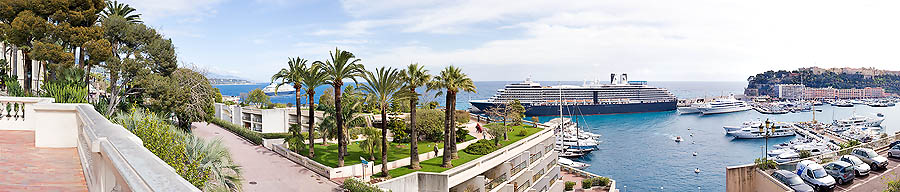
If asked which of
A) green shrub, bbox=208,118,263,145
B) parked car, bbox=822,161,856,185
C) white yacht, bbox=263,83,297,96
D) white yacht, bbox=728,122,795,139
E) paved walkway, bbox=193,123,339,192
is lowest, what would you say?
white yacht, bbox=728,122,795,139

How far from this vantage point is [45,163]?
7961mm

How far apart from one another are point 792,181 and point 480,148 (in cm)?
1663

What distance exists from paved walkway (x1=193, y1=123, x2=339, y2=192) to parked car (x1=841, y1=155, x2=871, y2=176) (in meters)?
27.6

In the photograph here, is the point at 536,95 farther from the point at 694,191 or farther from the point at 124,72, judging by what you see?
the point at 124,72

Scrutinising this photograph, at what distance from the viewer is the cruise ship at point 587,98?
3932 inches

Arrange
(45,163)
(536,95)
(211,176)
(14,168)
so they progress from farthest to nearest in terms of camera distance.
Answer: (536,95)
(211,176)
(45,163)
(14,168)

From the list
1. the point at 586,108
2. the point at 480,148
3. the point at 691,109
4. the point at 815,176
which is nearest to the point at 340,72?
the point at 480,148

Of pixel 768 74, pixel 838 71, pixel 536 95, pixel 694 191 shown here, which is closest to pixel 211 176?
pixel 694 191

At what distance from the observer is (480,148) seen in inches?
1153

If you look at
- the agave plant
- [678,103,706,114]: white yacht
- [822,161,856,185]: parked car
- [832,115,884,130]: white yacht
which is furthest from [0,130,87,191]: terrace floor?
[678,103,706,114]: white yacht

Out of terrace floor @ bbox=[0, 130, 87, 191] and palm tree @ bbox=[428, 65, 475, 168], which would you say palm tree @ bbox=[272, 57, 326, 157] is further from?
terrace floor @ bbox=[0, 130, 87, 191]

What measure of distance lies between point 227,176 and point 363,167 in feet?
29.8

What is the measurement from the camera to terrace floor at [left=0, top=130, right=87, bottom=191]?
643 centimetres

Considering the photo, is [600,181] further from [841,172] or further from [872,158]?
[872,158]
